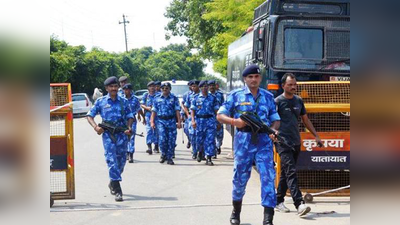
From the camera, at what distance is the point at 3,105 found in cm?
265

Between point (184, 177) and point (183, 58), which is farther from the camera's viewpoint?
point (183, 58)

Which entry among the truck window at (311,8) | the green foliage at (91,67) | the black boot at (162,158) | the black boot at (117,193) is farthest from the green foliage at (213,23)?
the black boot at (117,193)

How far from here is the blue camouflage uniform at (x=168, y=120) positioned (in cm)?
1277

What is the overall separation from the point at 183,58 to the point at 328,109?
272ft

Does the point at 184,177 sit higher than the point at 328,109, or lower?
lower

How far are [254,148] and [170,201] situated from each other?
2406 mm

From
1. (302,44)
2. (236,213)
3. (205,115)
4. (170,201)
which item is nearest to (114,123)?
(170,201)

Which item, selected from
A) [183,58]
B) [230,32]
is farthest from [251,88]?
[183,58]

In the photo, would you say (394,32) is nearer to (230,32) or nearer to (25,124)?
(25,124)

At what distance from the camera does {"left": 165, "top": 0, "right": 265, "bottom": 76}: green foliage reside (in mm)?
20719

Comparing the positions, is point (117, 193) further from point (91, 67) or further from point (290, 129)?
point (91, 67)

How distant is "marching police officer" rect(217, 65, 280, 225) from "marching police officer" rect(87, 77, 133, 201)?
8.18 feet

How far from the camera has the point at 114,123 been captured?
8.61m

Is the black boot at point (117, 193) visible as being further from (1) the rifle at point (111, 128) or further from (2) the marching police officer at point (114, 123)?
(1) the rifle at point (111, 128)
